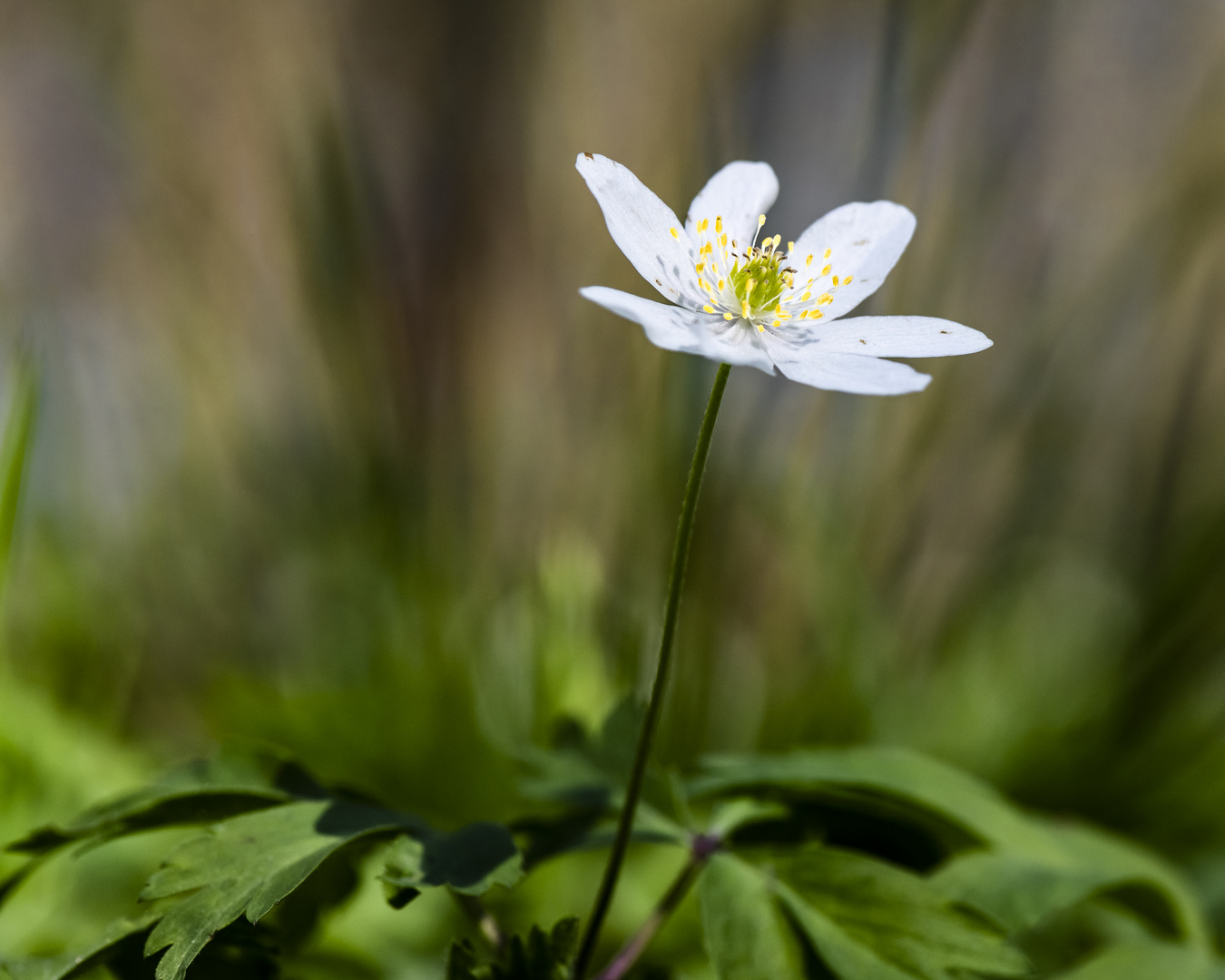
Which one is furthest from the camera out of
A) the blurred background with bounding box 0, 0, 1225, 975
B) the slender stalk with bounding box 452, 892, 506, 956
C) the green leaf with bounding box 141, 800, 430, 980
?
the blurred background with bounding box 0, 0, 1225, 975

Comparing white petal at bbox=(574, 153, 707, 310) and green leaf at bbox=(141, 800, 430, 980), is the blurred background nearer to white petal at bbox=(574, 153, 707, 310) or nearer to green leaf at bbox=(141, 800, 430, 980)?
green leaf at bbox=(141, 800, 430, 980)

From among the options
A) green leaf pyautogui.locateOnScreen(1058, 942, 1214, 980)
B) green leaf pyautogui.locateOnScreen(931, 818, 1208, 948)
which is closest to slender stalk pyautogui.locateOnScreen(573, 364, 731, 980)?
green leaf pyautogui.locateOnScreen(931, 818, 1208, 948)

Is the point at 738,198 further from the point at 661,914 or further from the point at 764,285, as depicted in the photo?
the point at 661,914

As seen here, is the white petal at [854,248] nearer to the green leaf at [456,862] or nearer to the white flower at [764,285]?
the white flower at [764,285]

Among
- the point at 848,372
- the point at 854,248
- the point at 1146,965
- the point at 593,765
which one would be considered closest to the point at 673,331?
the point at 848,372

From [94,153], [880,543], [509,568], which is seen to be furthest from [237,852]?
[94,153]

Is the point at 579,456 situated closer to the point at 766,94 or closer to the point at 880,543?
the point at 880,543

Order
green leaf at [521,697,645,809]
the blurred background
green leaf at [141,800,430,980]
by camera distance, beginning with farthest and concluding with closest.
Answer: the blurred background < green leaf at [521,697,645,809] < green leaf at [141,800,430,980]
